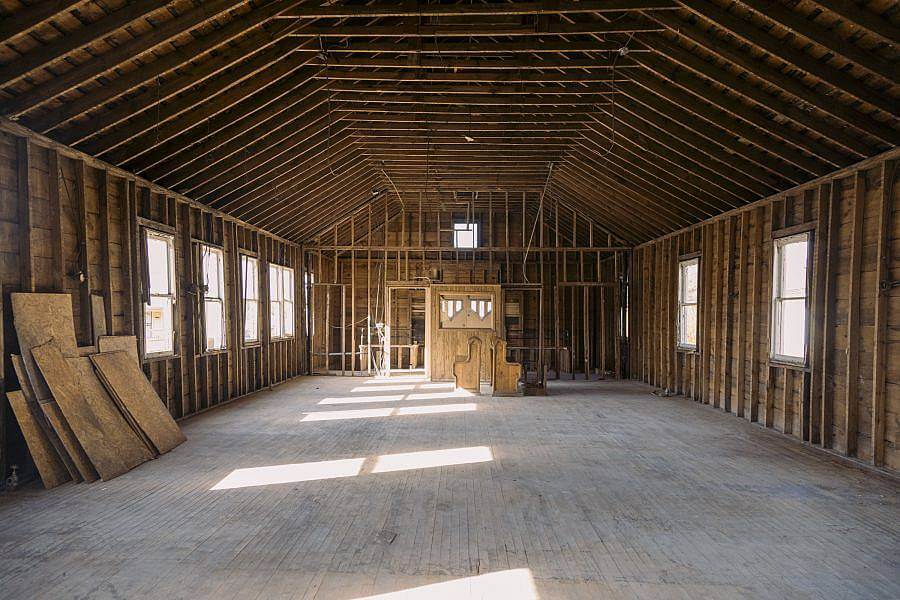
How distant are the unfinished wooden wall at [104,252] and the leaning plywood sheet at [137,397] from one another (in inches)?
18.7

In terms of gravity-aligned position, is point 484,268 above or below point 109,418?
above

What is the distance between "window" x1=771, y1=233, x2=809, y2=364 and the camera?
777 cm

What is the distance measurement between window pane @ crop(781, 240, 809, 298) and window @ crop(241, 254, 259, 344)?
10569 mm

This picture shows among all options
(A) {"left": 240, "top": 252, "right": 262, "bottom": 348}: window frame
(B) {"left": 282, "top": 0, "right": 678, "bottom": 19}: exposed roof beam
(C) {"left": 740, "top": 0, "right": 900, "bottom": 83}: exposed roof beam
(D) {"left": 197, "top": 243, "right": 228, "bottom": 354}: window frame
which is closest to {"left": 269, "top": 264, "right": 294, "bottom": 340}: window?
(A) {"left": 240, "top": 252, "right": 262, "bottom": 348}: window frame

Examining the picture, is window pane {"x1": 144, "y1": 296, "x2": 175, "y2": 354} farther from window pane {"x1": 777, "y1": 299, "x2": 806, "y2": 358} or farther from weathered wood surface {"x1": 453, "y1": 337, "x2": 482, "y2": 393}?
window pane {"x1": 777, "y1": 299, "x2": 806, "y2": 358}

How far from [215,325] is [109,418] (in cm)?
423

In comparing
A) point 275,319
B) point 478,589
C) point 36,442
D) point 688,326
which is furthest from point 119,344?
point 688,326

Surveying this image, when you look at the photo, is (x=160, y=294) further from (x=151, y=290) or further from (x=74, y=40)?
(x=74, y=40)

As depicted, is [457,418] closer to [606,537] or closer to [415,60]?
[606,537]

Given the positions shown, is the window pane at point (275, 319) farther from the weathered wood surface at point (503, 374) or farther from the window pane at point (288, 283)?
the weathered wood surface at point (503, 374)

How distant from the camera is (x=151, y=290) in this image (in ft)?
26.7

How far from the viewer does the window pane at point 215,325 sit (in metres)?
10.0

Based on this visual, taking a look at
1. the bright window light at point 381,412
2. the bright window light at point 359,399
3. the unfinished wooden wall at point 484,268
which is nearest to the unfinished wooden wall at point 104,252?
the bright window light at point 359,399

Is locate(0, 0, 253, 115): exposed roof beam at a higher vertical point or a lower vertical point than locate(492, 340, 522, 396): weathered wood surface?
higher
